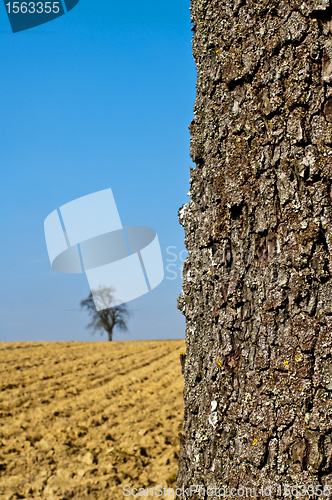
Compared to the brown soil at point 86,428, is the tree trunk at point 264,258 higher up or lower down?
higher up

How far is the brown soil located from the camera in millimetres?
3555

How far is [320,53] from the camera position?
5.01 feet

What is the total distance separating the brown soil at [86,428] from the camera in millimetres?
3555

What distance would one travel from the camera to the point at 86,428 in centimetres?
483

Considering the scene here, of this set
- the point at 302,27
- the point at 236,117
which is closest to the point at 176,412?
the point at 236,117

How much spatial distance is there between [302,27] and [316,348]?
1.32 metres

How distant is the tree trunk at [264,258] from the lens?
146 cm

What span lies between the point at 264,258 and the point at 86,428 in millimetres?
4248

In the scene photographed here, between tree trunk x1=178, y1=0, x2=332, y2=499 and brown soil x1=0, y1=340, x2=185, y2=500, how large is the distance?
2238 millimetres

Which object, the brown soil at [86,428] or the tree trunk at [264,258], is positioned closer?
the tree trunk at [264,258]

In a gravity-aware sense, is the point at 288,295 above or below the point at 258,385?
above

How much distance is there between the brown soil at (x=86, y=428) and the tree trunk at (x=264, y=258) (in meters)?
2.24

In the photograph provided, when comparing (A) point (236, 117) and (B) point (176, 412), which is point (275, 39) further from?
(B) point (176, 412)

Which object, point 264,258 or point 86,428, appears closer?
point 264,258
